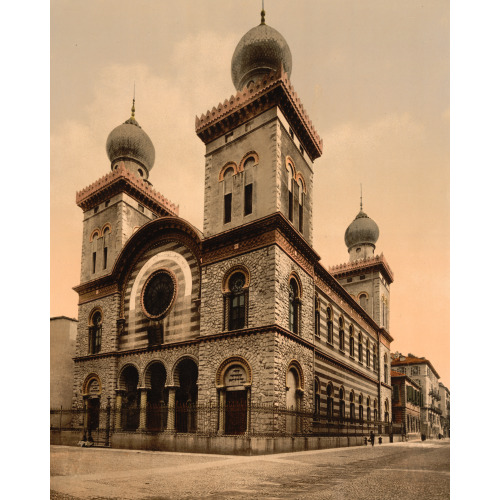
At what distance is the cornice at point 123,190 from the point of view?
14.4 metres

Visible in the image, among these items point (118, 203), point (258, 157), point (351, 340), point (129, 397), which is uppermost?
point (258, 157)

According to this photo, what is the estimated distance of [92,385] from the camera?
63.2 ft

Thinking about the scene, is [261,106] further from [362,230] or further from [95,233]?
[362,230]

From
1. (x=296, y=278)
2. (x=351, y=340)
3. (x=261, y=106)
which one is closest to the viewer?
(x=261, y=106)

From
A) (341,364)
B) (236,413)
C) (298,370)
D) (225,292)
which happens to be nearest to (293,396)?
(298,370)

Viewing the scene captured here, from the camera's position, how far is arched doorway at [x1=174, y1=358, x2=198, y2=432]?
19656mm

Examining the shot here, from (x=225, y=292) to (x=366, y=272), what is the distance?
503 cm

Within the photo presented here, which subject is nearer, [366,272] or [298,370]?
[366,272]

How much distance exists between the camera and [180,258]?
20359 millimetres

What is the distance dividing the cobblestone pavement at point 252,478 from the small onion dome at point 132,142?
7422 millimetres

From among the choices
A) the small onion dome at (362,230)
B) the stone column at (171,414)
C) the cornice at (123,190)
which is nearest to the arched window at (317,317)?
the stone column at (171,414)

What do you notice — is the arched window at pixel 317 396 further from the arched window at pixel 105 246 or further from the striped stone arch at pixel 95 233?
the striped stone arch at pixel 95 233

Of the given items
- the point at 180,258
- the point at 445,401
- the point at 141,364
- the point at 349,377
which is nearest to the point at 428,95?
the point at 445,401

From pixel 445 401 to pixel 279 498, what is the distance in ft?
11.7
